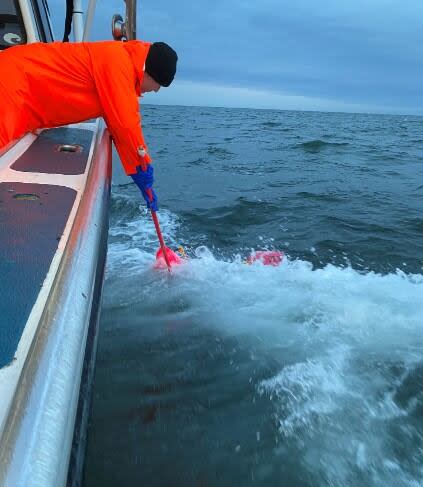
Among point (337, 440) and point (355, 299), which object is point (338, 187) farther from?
point (337, 440)

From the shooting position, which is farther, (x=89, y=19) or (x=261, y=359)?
(x=89, y=19)

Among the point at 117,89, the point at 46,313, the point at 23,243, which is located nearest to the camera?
the point at 46,313

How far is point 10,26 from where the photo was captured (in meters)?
4.40

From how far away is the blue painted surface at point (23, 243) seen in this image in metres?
1.08

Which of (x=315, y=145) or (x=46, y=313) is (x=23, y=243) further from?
(x=315, y=145)

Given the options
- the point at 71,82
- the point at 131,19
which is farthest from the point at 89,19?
the point at 71,82

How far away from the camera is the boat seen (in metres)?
0.81

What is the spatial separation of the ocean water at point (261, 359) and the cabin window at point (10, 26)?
7.20ft

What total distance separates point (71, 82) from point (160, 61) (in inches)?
21.8

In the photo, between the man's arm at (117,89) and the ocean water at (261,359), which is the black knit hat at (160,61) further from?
the ocean water at (261,359)

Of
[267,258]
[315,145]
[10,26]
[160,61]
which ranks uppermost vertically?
[10,26]

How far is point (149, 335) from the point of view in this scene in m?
2.86

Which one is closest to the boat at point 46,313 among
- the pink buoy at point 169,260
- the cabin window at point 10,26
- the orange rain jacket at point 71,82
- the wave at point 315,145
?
the orange rain jacket at point 71,82

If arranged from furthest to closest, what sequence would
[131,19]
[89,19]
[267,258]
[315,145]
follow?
1. [315,145]
2. [89,19]
3. [267,258]
4. [131,19]
